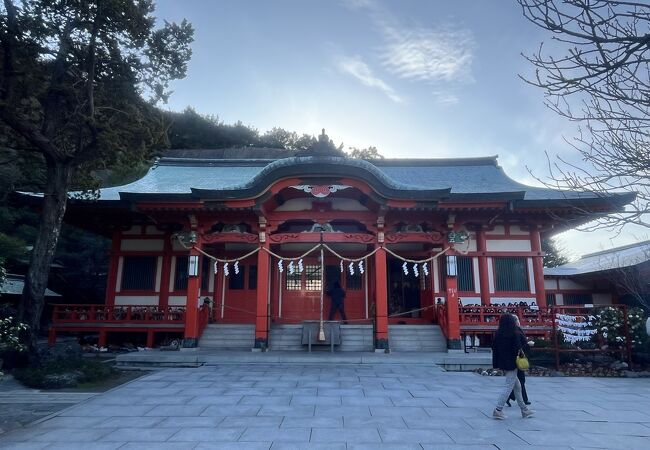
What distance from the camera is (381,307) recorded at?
12570 mm

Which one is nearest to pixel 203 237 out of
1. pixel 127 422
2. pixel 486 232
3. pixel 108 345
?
pixel 108 345

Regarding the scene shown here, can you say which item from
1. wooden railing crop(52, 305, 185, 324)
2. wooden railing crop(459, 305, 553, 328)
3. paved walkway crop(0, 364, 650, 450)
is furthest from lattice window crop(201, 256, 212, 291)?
wooden railing crop(459, 305, 553, 328)

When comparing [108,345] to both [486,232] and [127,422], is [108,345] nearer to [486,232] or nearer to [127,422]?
[127,422]

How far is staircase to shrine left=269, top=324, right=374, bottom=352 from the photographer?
505 inches

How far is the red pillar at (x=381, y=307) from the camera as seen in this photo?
12.4 metres

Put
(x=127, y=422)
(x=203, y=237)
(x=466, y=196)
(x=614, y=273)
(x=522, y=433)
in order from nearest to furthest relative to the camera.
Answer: (x=522, y=433) < (x=127, y=422) < (x=466, y=196) < (x=203, y=237) < (x=614, y=273)

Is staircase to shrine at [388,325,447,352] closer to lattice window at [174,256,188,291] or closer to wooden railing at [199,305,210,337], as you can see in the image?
wooden railing at [199,305,210,337]

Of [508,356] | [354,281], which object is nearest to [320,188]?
[354,281]

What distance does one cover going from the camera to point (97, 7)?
9.95 metres

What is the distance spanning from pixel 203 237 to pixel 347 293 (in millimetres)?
6263

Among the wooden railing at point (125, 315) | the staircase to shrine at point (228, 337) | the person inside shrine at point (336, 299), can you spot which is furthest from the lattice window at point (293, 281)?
the wooden railing at point (125, 315)

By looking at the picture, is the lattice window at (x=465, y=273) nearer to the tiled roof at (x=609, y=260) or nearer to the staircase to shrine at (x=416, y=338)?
the staircase to shrine at (x=416, y=338)

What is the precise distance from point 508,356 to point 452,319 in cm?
660

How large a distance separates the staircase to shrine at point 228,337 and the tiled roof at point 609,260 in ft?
49.9
